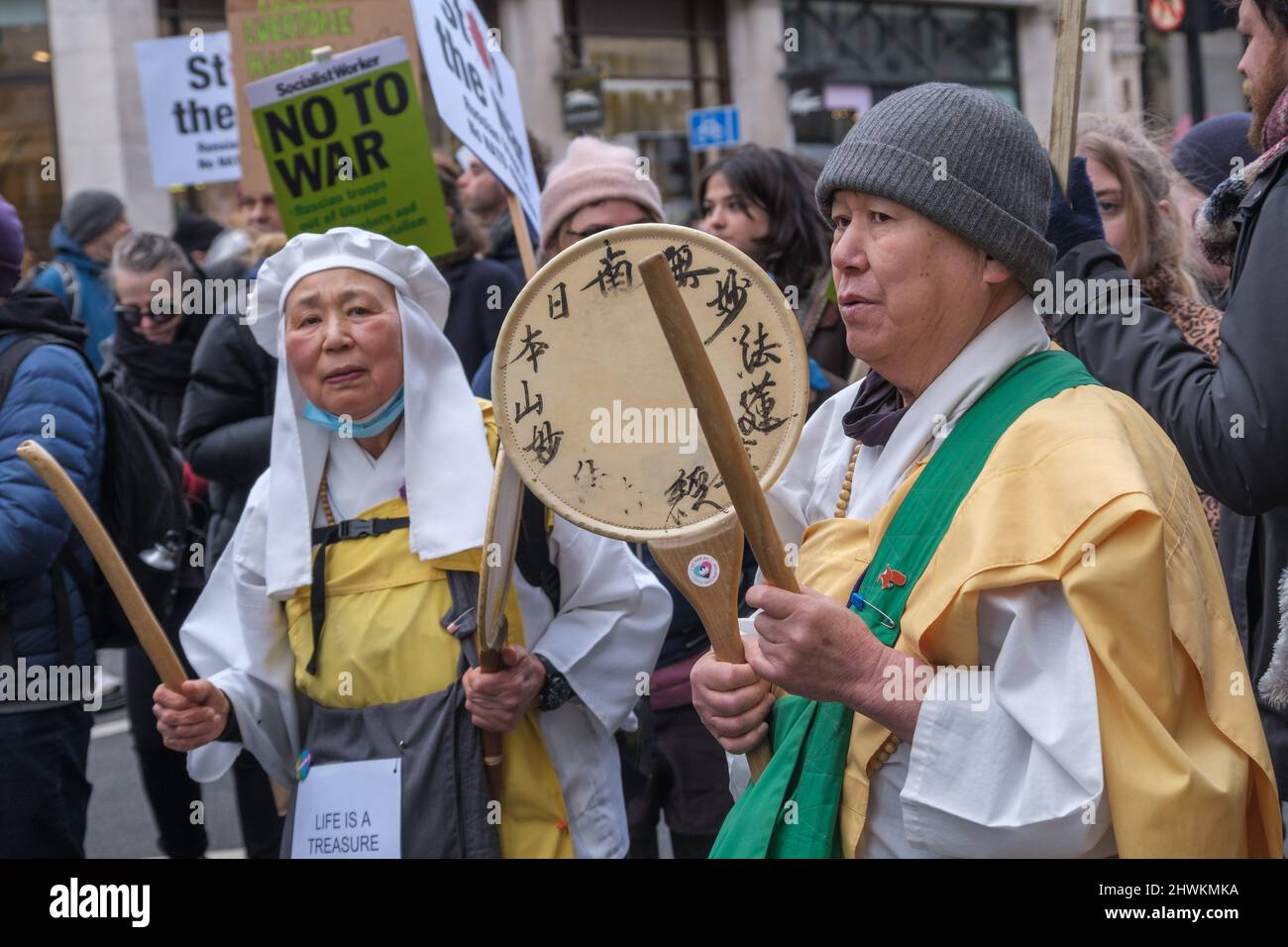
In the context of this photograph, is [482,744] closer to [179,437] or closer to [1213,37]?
[179,437]

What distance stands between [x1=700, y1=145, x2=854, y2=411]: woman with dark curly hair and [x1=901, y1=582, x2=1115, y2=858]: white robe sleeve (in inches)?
93.2

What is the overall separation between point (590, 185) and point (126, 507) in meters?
1.47

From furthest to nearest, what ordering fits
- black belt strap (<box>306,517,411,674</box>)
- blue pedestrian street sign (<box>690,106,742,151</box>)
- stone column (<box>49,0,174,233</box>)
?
1. stone column (<box>49,0,174,233</box>)
2. blue pedestrian street sign (<box>690,106,742,151</box>)
3. black belt strap (<box>306,517,411,674</box>)

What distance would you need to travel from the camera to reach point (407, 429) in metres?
2.82

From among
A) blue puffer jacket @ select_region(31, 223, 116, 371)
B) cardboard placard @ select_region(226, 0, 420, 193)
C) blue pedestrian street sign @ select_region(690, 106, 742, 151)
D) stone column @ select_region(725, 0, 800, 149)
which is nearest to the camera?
cardboard placard @ select_region(226, 0, 420, 193)

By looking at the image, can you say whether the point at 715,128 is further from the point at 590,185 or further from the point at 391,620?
the point at 391,620

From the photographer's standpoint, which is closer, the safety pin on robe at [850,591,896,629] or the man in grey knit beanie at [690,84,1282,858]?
the man in grey knit beanie at [690,84,1282,858]

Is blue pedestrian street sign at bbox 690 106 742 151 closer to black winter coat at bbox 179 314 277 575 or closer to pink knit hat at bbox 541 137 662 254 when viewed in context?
black winter coat at bbox 179 314 277 575

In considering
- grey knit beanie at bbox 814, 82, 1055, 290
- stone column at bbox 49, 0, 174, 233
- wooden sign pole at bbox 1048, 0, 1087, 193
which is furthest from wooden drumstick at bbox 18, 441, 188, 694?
stone column at bbox 49, 0, 174, 233

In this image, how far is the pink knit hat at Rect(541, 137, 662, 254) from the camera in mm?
3840

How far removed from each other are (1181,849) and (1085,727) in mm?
185

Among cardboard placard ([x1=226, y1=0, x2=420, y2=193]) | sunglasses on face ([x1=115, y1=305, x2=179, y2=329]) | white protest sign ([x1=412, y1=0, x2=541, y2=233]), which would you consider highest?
cardboard placard ([x1=226, y1=0, x2=420, y2=193])

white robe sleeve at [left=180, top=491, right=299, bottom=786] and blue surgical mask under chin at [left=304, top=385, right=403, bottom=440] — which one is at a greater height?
blue surgical mask under chin at [left=304, top=385, right=403, bottom=440]

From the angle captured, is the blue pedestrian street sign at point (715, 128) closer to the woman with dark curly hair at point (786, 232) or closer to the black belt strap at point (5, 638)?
the woman with dark curly hair at point (786, 232)
